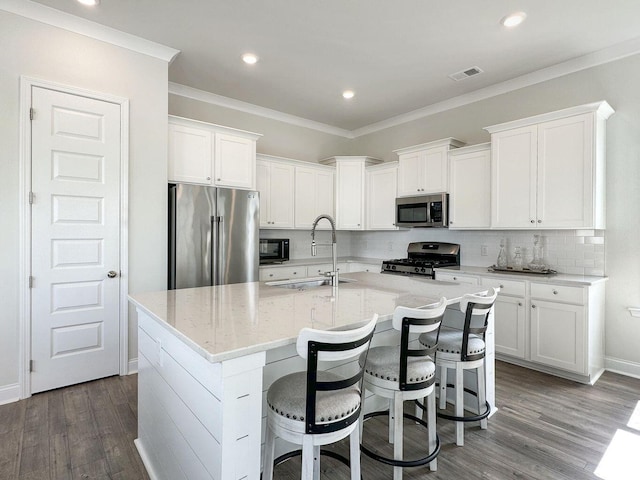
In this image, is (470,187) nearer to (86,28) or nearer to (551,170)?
(551,170)

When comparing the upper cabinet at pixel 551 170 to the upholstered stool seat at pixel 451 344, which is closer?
the upholstered stool seat at pixel 451 344

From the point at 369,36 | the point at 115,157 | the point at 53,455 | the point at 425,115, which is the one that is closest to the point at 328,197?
the point at 425,115

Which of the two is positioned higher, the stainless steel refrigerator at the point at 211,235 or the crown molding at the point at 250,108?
the crown molding at the point at 250,108

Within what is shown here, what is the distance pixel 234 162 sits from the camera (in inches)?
161

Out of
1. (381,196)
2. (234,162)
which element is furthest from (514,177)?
(234,162)

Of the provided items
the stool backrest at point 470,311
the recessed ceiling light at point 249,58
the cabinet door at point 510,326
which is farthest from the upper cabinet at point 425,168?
the stool backrest at point 470,311

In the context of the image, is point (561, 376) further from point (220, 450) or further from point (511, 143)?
point (220, 450)

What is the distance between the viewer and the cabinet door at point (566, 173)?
3166 mm

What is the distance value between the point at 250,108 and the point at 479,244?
3549mm

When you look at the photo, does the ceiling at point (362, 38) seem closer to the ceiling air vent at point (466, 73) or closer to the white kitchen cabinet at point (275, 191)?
the ceiling air vent at point (466, 73)

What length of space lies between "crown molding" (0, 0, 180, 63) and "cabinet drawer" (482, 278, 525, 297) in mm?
3904

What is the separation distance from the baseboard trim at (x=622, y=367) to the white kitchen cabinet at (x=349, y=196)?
3258mm

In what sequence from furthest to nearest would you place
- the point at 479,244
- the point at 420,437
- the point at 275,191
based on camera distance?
the point at 275,191, the point at 479,244, the point at 420,437

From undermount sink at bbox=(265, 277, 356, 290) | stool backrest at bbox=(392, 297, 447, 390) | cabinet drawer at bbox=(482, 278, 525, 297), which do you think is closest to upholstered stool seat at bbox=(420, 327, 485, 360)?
stool backrest at bbox=(392, 297, 447, 390)
